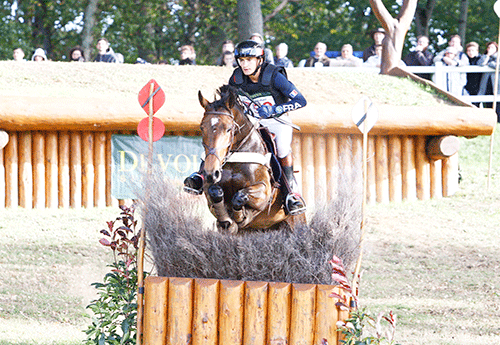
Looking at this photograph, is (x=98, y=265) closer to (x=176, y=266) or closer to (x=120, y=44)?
(x=176, y=266)

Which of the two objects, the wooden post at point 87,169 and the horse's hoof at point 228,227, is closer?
the horse's hoof at point 228,227

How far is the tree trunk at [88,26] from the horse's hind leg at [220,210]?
18.4 m

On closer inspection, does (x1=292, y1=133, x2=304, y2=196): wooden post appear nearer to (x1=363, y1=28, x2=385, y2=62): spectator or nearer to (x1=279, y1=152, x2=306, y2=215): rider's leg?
(x1=279, y1=152, x2=306, y2=215): rider's leg

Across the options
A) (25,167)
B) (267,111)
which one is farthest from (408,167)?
(267,111)

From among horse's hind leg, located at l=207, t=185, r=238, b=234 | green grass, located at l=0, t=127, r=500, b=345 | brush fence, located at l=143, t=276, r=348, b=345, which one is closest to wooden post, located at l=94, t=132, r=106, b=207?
green grass, located at l=0, t=127, r=500, b=345

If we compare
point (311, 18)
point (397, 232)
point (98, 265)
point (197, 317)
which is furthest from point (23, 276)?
point (311, 18)

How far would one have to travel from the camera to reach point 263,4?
961 inches

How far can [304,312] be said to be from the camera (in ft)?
13.6

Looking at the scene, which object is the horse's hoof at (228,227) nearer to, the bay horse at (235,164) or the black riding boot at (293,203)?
the bay horse at (235,164)

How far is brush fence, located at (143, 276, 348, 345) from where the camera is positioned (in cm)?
414

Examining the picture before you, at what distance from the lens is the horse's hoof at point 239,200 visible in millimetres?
4574

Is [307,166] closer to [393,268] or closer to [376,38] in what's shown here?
[393,268]

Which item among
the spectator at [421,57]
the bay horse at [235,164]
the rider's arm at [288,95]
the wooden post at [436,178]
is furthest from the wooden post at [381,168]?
the rider's arm at [288,95]

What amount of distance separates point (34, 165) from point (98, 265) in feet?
9.25
